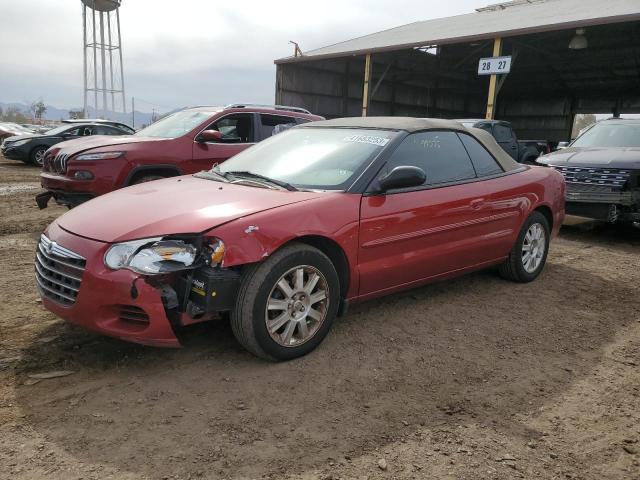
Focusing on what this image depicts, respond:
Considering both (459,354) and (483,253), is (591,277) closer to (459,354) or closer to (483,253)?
(483,253)

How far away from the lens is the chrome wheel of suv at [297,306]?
3.08 m

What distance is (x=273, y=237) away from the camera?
3018 mm

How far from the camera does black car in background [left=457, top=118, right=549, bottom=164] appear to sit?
13297mm

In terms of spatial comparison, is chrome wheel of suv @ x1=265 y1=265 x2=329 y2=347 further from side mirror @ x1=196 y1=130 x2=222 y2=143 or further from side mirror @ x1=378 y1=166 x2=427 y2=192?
side mirror @ x1=196 y1=130 x2=222 y2=143

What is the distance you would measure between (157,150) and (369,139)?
146 inches

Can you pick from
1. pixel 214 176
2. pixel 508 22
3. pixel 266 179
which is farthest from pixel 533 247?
pixel 508 22

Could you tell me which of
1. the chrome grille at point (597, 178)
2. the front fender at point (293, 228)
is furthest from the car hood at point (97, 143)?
the chrome grille at point (597, 178)

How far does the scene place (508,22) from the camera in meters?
17.6

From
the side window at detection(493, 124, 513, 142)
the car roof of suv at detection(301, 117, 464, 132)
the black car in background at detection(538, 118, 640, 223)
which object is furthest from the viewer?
the side window at detection(493, 124, 513, 142)

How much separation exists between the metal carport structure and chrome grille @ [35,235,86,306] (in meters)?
14.7

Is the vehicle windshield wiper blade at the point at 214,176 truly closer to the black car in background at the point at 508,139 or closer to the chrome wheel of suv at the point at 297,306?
the chrome wheel of suv at the point at 297,306

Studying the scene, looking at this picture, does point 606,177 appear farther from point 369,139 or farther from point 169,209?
point 169,209

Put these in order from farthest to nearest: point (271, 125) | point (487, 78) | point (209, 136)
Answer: point (487, 78) → point (271, 125) → point (209, 136)

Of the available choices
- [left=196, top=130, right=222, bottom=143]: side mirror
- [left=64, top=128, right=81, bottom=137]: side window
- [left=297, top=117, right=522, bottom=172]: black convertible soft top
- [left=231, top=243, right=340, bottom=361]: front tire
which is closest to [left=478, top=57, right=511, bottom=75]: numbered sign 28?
[left=196, top=130, right=222, bottom=143]: side mirror
